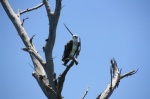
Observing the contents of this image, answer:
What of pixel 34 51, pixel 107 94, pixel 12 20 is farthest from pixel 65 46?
pixel 12 20

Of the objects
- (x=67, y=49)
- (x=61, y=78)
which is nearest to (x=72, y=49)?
(x=67, y=49)

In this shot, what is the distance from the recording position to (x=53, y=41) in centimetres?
683

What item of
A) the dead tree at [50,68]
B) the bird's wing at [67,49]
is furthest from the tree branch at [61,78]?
the bird's wing at [67,49]

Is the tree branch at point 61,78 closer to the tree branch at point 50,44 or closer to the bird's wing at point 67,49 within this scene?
the tree branch at point 50,44

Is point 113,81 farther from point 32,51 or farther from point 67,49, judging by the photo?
point 32,51

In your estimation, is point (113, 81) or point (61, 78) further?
point (113, 81)

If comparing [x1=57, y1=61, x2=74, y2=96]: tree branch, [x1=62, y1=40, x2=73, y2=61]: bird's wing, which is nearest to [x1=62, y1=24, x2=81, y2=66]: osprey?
[x1=62, y1=40, x2=73, y2=61]: bird's wing

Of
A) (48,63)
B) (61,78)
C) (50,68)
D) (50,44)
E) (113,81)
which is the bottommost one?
(113,81)

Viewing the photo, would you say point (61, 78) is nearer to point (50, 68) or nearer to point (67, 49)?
point (50, 68)

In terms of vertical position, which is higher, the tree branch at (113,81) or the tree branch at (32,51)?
the tree branch at (32,51)

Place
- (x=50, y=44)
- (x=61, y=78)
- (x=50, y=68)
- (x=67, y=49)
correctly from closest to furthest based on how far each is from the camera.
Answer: (x=61, y=78) < (x=50, y=44) < (x=50, y=68) < (x=67, y=49)

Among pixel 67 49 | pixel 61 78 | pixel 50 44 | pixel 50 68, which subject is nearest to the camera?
pixel 61 78

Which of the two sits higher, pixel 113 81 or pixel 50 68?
pixel 50 68

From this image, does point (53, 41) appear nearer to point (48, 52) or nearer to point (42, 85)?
point (48, 52)
